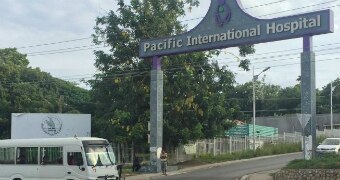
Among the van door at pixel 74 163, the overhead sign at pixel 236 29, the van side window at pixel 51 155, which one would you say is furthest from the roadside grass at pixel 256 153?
the van door at pixel 74 163

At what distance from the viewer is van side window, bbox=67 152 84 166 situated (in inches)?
825

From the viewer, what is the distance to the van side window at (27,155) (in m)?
22.5

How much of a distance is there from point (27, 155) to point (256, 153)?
2710 centimetres

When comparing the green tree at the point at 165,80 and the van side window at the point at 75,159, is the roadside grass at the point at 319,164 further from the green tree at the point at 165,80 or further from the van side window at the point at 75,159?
the green tree at the point at 165,80

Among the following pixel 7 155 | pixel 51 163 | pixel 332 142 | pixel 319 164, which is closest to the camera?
pixel 51 163

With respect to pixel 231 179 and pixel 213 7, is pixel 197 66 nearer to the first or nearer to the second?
pixel 213 7

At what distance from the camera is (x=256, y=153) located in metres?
46.1

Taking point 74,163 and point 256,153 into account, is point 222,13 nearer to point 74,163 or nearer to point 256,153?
point 74,163

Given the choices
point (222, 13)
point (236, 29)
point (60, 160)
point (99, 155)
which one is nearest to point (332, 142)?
point (236, 29)

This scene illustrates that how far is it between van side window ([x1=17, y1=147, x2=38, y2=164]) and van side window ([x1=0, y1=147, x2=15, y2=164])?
0.40 m

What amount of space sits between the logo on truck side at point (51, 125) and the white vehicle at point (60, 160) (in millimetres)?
19315

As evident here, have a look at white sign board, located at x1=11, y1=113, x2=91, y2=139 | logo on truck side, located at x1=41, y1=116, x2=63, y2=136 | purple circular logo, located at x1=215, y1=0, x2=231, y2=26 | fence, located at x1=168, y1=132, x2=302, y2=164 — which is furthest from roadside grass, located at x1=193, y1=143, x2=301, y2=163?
purple circular logo, located at x1=215, y1=0, x2=231, y2=26

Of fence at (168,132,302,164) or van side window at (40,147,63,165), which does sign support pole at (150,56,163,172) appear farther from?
van side window at (40,147,63,165)

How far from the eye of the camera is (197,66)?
3906cm
